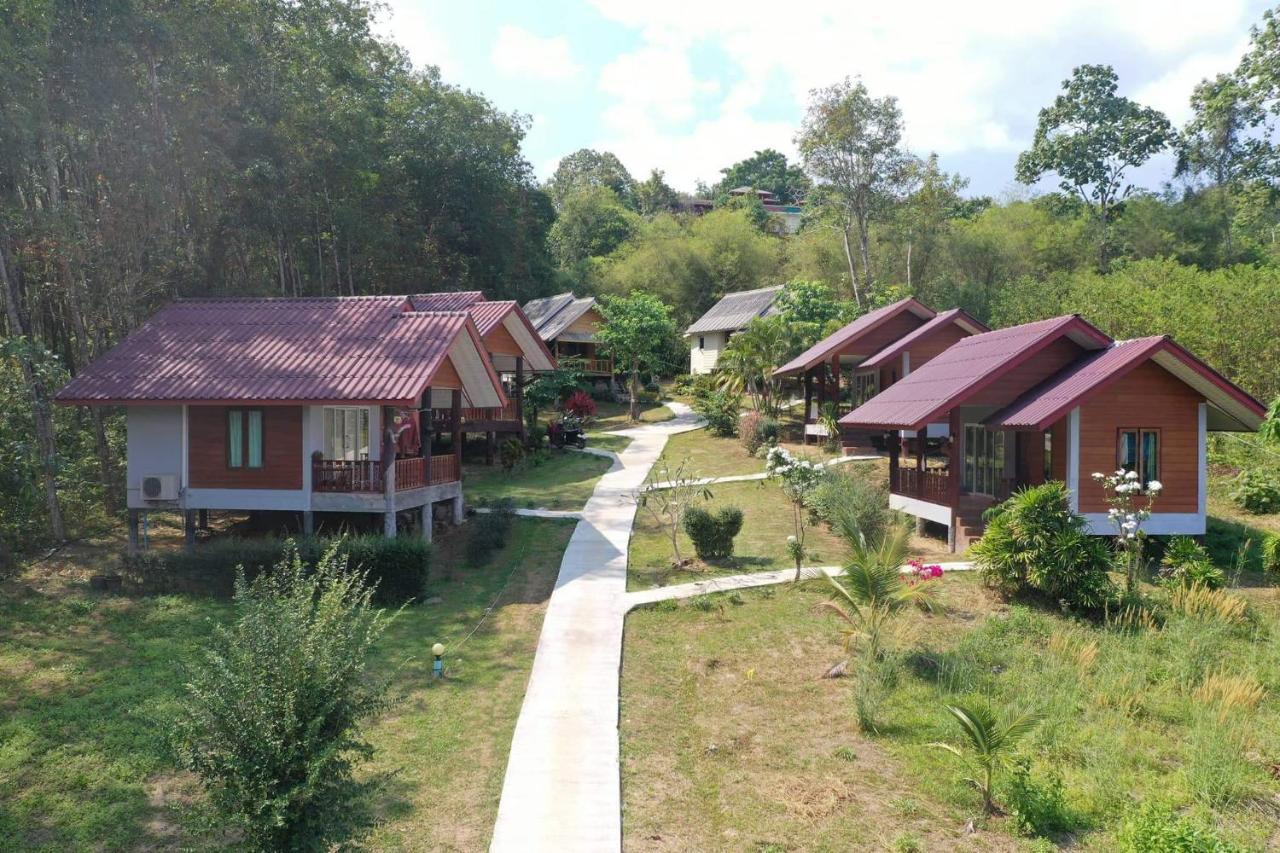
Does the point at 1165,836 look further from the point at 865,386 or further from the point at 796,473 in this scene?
the point at 865,386

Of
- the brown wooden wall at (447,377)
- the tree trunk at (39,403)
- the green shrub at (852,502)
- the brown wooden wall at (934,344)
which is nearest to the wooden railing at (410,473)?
the brown wooden wall at (447,377)

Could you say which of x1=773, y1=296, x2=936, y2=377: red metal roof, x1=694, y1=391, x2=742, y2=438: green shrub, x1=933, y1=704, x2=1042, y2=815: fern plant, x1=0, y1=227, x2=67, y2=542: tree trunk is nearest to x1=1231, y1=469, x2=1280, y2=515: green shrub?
x1=773, y1=296, x2=936, y2=377: red metal roof

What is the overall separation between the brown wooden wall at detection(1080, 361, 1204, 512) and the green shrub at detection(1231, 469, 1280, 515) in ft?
16.1

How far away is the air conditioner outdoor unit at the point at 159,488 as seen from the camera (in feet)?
63.8

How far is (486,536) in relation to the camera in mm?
20312

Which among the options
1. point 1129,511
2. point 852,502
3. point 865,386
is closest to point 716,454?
point 865,386

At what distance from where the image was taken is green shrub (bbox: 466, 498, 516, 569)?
20031 mm

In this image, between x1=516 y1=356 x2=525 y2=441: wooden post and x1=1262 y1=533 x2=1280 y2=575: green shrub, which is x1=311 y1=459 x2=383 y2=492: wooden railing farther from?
x1=1262 y1=533 x2=1280 y2=575: green shrub

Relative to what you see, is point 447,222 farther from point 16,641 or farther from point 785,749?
point 785,749

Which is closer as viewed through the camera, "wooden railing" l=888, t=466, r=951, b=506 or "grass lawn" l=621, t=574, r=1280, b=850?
"grass lawn" l=621, t=574, r=1280, b=850

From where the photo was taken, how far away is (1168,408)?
18.4 meters

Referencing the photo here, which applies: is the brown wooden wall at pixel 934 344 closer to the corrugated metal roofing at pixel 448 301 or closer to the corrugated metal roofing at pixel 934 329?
the corrugated metal roofing at pixel 934 329

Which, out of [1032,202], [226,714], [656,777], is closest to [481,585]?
[656,777]

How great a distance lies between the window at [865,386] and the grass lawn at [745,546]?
8.75 meters
